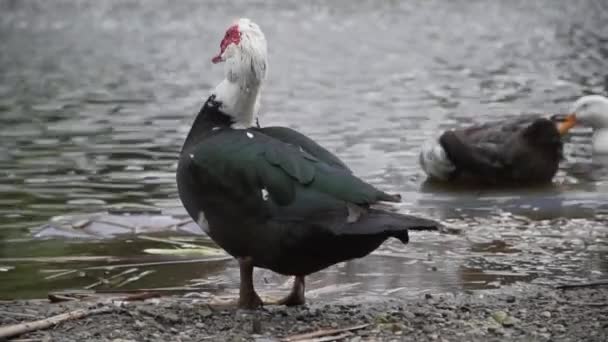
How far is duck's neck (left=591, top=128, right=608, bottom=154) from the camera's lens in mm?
12336

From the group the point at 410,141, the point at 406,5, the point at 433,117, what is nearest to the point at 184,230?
the point at 410,141

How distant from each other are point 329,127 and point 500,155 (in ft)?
14.4

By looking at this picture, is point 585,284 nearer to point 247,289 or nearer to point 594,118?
point 247,289

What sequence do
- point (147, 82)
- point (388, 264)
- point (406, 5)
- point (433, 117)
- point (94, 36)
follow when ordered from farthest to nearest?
point (406, 5), point (94, 36), point (147, 82), point (433, 117), point (388, 264)

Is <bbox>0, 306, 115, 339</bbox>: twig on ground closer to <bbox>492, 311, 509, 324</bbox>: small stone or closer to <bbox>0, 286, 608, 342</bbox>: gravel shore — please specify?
<bbox>0, 286, 608, 342</bbox>: gravel shore

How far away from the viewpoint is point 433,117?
1592 cm

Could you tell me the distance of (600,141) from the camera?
1239cm

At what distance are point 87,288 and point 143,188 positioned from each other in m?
3.77

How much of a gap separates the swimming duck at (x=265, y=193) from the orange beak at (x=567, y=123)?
629 cm

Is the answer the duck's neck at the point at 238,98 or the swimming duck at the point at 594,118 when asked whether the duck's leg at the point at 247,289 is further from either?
the swimming duck at the point at 594,118

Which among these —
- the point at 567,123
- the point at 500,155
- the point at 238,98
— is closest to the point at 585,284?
the point at 238,98

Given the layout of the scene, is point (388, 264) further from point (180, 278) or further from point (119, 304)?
point (119, 304)

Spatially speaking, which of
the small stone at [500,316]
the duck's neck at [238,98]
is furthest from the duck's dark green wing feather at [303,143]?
the small stone at [500,316]

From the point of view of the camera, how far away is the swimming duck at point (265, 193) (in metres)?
5.96
